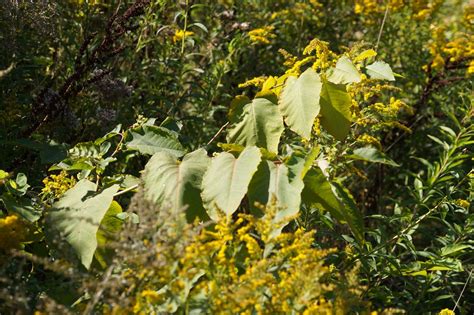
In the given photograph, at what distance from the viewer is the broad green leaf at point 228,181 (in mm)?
1768

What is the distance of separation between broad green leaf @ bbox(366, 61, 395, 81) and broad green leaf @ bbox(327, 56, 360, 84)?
17 cm

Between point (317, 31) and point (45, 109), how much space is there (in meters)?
2.97

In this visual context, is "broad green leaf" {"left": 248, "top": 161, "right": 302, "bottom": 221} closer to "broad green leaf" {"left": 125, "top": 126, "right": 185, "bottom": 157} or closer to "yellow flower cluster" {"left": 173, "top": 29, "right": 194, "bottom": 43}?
"broad green leaf" {"left": 125, "top": 126, "right": 185, "bottom": 157}

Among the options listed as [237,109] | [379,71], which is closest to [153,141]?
[237,109]

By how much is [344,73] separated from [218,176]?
621 mm

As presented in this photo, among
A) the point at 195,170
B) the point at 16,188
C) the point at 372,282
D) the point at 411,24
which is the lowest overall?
the point at 372,282

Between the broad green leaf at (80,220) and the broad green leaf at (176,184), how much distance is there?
0.13 metres

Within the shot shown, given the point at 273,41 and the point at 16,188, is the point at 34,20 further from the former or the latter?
the point at 273,41

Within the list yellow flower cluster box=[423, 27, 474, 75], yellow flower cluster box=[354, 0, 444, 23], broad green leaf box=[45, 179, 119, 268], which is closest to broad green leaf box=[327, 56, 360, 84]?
broad green leaf box=[45, 179, 119, 268]

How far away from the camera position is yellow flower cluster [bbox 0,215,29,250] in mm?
1754

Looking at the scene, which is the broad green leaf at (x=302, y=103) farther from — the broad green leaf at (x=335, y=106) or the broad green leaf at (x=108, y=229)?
the broad green leaf at (x=108, y=229)

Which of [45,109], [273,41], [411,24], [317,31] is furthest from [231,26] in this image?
[45,109]

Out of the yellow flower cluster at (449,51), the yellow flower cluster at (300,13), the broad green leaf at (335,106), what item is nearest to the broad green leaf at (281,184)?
the broad green leaf at (335,106)

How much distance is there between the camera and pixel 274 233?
1705 mm
